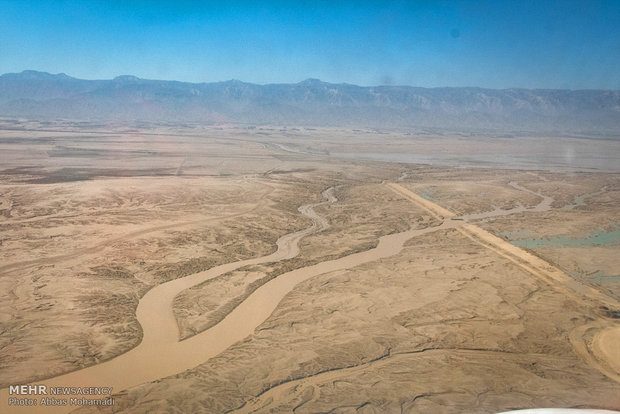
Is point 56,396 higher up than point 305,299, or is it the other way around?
point 305,299

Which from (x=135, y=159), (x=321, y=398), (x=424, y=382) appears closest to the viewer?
(x=321, y=398)

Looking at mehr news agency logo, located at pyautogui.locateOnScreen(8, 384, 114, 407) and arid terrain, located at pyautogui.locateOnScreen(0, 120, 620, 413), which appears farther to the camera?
arid terrain, located at pyautogui.locateOnScreen(0, 120, 620, 413)

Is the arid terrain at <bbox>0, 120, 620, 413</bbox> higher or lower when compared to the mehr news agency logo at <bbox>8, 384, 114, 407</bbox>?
higher

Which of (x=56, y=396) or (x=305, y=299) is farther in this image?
(x=305, y=299)

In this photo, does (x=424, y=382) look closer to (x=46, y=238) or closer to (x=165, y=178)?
(x=46, y=238)

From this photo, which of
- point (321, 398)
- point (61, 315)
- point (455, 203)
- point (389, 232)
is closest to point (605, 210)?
point (455, 203)
